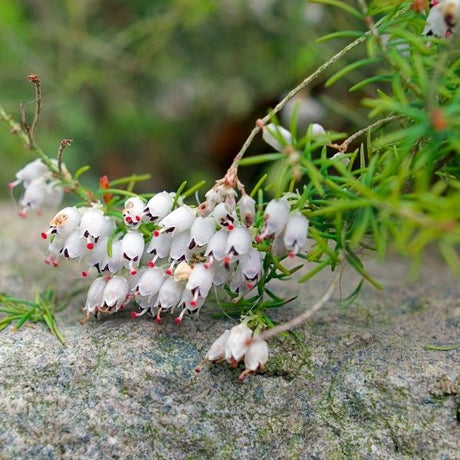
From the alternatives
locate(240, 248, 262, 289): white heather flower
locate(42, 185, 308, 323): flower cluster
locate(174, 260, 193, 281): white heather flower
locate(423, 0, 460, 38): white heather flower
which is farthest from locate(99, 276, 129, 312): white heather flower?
locate(423, 0, 460, 38): white heather flower

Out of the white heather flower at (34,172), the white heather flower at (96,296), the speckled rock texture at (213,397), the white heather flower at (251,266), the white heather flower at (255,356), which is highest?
the white heather flower at (34,172)

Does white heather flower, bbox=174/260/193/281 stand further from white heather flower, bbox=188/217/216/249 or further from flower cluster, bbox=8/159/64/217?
flower cluster, bbox=8/159/64/217

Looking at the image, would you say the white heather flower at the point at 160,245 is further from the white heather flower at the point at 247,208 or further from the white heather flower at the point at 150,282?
the white heather flower at the point at 247,208

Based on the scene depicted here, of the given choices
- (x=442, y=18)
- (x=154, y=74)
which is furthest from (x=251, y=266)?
(x=154, y=74)

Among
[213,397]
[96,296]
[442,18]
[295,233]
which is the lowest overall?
[213,397]

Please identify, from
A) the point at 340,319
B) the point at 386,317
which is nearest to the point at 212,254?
the point at 340,319

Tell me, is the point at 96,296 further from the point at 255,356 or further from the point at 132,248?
the point at 255,356

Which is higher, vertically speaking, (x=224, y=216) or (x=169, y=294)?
(x=224, y=216)

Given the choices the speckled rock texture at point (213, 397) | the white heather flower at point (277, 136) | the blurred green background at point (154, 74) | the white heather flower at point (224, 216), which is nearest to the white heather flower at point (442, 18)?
the white heather flower at point (277, 136)

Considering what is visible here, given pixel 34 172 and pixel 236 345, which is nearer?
pixel 236 345
